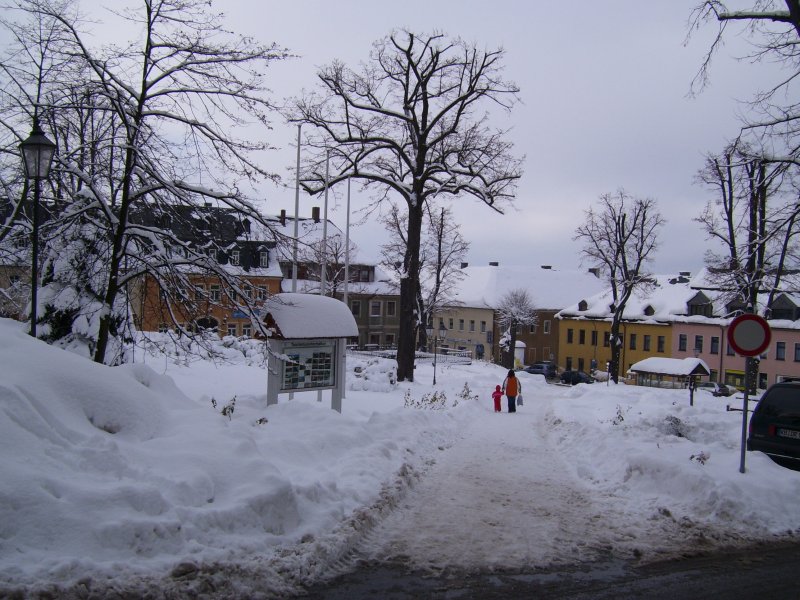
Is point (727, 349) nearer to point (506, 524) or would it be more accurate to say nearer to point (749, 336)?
point (749, 336)

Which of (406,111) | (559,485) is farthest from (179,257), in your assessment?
(406,111)

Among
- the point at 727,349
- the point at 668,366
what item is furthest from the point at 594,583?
the point at 727,349

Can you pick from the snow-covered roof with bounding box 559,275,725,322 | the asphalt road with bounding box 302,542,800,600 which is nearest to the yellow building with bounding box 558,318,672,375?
the snow-covered roof with bounding box 559,275,725,322

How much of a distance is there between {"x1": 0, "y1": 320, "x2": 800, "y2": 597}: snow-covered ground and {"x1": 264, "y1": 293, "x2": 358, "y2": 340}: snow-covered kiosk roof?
1.49 metres

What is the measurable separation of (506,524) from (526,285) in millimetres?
74217

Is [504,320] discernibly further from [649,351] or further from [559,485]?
[559,485]

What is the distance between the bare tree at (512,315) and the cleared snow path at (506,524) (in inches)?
1974

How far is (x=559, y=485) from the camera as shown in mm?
9711

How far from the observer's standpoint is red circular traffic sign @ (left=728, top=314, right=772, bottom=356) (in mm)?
9109

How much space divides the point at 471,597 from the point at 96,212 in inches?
361

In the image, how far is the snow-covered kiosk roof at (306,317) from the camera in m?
11.5

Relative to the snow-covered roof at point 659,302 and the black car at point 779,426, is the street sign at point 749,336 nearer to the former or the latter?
the black car at point 779,426

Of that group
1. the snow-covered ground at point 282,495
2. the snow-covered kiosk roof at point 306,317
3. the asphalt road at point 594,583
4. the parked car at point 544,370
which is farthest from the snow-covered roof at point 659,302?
the asphalt road at point 594,583

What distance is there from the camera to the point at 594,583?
19.1ft
